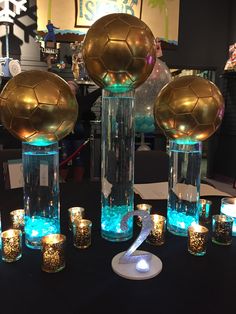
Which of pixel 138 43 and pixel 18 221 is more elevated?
pixel 138 43

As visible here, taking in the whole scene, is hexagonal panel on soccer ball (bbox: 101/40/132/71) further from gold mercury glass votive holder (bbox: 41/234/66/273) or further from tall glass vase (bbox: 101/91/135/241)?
gold mercury glass votive holder (bbox: 41/234/66/273)

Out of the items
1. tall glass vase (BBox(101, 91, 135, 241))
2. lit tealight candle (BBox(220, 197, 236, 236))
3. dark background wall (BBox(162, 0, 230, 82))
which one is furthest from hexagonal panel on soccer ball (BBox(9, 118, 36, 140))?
dark background wall (BBox(162, 0, 230, 82))

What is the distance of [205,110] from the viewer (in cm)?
76

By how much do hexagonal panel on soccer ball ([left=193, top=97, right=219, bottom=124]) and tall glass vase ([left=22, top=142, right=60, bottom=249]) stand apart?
36 cm

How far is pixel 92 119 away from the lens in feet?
10.9

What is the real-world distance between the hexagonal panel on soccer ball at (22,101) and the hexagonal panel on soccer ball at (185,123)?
0.35m

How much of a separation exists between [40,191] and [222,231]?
467 mm

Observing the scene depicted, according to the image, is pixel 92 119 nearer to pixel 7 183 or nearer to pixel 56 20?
pixel 56 20

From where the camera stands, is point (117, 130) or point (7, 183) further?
point (7, 183)

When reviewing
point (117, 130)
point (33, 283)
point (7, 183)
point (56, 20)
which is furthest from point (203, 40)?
point (33, 283)

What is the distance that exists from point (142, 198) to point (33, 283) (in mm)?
624

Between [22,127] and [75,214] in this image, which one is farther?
[75,214]

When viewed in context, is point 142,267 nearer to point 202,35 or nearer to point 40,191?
point 40,191

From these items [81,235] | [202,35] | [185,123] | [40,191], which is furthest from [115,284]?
[202,35]
